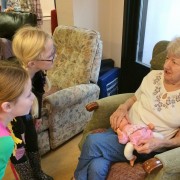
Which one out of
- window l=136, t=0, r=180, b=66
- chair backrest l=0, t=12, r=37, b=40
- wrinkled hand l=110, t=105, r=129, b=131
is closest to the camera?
wrinkled hand l=110, t=105, r=129, b=131

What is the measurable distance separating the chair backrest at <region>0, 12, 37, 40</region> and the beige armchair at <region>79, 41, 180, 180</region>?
185cm

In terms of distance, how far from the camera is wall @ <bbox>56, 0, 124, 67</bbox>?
8.25 ft

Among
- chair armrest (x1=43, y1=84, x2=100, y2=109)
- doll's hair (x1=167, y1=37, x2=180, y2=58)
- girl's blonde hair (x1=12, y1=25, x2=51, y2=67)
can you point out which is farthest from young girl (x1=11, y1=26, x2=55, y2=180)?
doll's hair (x1=167, y1=37, x2=180, y2=58)

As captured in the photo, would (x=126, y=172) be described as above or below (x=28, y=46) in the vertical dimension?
below

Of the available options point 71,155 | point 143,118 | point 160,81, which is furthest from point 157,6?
point 71,155

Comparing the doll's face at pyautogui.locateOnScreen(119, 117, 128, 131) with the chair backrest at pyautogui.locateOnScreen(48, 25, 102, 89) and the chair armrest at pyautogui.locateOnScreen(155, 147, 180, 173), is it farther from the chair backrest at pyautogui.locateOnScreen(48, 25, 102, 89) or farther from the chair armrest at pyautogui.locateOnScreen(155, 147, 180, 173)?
the chair backrest at pyautogui.locateOnScreen(48, 25, 102, 89)

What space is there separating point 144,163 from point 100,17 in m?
1.95

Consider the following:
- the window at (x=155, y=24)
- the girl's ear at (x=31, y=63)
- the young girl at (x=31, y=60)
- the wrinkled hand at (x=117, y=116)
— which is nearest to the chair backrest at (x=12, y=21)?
the window at (x=155, y=24)

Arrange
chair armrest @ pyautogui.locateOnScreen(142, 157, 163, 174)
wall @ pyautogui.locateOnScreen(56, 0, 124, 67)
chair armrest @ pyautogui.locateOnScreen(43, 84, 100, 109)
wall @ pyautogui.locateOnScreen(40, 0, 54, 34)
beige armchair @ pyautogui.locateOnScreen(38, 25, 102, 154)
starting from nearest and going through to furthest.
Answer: chair armrest @ pyautogui.locateOnScreen(142, 157, 163, 174) → chair armrest @ pyautogui.locateOnScreen(43, 84, 100, 109) → beige armchair @ pyautogui.locateOnScreen(38, 25, 102, 154) → wall @ pyautogui.locateOnScreen(56, 0, 124, 67) → wall @ pyautogui.locateOnScreen(40, 0, 54, 34)

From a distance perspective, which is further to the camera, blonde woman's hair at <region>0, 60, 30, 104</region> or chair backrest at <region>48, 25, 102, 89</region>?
chair backrest at <region>48, 25, 102, 89</region>

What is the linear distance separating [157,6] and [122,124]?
4.48ft

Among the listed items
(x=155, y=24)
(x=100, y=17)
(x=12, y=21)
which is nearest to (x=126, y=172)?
(x=155, y=24)

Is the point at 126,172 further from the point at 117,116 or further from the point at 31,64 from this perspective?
the point at 31,64

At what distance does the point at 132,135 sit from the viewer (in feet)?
4.45
